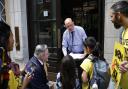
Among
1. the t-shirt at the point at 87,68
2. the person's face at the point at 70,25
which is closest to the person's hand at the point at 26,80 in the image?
the t-shirt at the point at 87,68

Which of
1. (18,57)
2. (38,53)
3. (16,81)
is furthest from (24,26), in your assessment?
(16,81)

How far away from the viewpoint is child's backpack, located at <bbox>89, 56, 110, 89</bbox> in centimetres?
428

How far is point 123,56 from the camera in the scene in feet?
10.6

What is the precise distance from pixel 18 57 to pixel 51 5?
1.97 metres

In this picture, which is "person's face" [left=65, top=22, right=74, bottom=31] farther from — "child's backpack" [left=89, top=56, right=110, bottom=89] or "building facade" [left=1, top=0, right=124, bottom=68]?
"child's backpack" [left=89, top=56, right=110, bottom=89]

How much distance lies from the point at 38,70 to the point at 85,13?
177 inches

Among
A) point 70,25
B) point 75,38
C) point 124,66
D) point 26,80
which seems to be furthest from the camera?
point 75,38

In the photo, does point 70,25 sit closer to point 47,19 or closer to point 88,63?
point 47,19

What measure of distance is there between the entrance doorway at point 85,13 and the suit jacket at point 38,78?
3.38m

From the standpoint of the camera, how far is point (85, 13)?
344 inches

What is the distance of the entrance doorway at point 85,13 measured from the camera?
8.28 meters

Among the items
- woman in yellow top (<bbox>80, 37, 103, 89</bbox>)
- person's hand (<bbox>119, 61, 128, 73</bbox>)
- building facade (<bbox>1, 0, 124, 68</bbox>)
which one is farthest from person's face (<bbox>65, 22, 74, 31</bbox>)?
person's hand (<bbox>119, 61, 128, 73</bbox>)

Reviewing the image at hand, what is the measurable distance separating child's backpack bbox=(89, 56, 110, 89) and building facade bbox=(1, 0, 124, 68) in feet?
10.1

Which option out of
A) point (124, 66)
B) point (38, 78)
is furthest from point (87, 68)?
point (124, 66)
